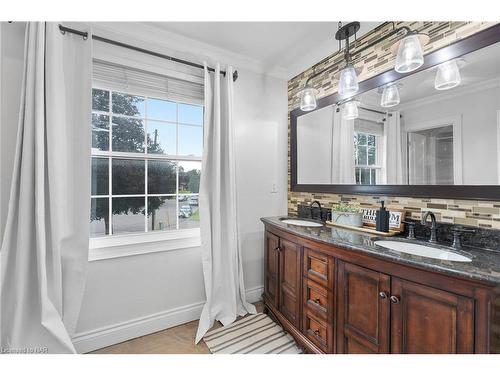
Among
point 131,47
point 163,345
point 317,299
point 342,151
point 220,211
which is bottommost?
point 163,345

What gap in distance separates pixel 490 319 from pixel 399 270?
31cm

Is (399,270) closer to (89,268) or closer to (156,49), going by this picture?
(89,268)

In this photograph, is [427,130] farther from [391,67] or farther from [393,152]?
[391,67]

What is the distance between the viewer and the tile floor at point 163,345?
5.61ft

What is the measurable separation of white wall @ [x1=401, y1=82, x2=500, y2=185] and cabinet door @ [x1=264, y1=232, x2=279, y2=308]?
134cm

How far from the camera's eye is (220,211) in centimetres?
214

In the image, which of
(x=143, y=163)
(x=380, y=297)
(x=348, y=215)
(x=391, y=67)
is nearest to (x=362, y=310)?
(x=380, y=297)

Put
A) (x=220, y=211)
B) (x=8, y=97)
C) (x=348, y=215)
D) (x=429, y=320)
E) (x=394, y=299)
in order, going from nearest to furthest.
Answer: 1. (x=429, y=320)
2. (x=394, y=299)
3. (x=8, y=97)
4. (x=348, y=215)
5. (x=220, y=211)

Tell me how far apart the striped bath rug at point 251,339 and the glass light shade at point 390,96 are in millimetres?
1924

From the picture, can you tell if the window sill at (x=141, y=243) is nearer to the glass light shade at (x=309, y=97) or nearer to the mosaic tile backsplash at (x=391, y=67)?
the mosaic tile backsplash at (x=391, y=67)

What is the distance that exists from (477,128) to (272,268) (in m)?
1.68

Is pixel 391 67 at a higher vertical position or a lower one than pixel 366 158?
higher

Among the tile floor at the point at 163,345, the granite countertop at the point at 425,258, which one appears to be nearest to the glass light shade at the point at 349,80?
the granite countertop at the point at 425,258
